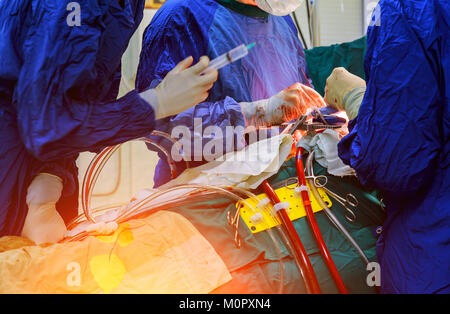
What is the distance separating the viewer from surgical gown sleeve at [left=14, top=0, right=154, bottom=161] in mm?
705

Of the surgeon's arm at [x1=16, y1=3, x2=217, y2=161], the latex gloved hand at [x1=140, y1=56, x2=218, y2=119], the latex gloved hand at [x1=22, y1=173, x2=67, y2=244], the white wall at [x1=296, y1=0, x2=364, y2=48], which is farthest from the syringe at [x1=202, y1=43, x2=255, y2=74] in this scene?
the white wall at [x1=296, y1=0, x2=364, y2=48]

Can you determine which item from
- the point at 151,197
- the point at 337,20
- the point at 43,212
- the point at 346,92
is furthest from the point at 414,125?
the point at 337,20

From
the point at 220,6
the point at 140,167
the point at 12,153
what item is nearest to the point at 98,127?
the point at 12,153

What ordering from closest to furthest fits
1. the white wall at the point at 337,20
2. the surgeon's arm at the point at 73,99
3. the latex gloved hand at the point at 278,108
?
1. the surgeon's arm at the point at 73,99
2. the latex gloved hand at the point at 278,108
3. the white wall at the point at 337,20

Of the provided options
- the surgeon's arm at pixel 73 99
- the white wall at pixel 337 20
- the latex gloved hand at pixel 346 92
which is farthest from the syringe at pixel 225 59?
the white wall at pixel 337 20

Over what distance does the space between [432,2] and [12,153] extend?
87cm

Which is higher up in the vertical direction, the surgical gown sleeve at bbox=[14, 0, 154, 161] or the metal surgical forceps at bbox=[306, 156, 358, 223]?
the surgical gown sleeve at bbox=[14, 0, 154, 161]

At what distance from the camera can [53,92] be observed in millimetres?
714

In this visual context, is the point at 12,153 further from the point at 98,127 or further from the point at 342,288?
the point at 342,288

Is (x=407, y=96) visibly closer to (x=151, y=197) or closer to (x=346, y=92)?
(x=346, y=92)

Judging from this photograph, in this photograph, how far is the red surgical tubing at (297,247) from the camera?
89 centimetres

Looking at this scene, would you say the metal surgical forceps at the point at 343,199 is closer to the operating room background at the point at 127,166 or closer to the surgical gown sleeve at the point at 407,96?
the surgical gown sleeve at the point at 407,96

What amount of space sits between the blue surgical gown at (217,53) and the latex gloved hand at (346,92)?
0.25 metres

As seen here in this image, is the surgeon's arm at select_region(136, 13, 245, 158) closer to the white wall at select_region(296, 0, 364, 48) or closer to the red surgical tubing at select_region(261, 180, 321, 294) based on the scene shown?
the red surgical tubing at select_region(261, 180, 321, 294)
